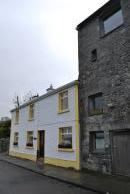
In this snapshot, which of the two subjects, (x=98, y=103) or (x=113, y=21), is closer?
(x=113, y=21)

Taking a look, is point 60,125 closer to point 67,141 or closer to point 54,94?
point 67,141

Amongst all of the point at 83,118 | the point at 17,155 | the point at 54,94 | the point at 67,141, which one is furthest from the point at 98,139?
the point at 17,155

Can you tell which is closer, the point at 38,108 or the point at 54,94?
the point at 54,94

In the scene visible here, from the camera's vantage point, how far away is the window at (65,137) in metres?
15.3

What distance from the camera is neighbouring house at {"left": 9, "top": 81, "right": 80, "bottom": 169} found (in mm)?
14955

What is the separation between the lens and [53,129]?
17234 mm

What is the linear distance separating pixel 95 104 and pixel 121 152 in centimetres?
374

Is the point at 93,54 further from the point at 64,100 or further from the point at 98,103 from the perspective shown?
the point at 64,100

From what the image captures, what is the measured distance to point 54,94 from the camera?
17.8 meters

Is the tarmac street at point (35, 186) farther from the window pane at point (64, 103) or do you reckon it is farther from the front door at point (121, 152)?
the window pane at point (64, 103)

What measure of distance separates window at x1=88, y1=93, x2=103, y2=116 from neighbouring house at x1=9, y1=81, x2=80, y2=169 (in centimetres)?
109

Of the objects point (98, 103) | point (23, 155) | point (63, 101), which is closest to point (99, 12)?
point (98, 103)

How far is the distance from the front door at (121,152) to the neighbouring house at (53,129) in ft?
10.1

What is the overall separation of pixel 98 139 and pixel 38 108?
325 inches
